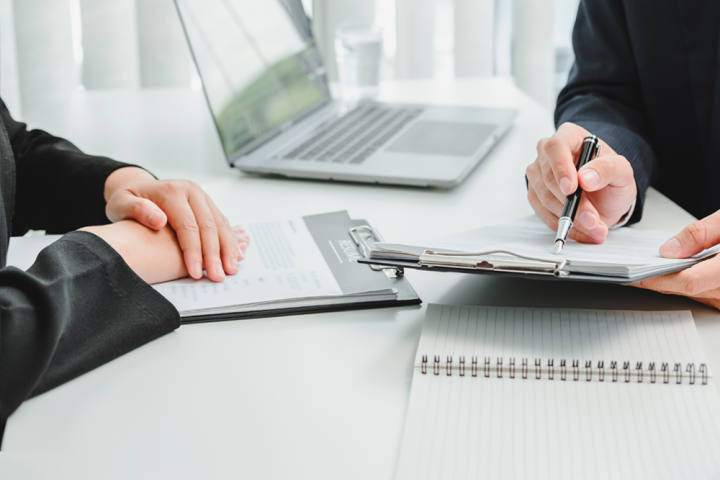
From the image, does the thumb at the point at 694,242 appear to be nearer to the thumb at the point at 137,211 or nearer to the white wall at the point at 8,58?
the thumb at the point at 137,211

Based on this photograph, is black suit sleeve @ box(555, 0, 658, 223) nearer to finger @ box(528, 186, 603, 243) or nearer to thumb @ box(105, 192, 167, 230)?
finger @ box(528, 186, 603, 243)

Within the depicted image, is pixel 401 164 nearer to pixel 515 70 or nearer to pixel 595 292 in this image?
pixel 595 292

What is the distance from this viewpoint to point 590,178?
24.2 inches

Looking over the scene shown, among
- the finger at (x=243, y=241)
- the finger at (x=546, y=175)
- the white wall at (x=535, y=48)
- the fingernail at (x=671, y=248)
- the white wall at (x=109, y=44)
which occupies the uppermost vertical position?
the white wall at (x=535, y=48)

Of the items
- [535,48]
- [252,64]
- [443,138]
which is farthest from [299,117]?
[535,48]

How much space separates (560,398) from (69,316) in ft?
1.09

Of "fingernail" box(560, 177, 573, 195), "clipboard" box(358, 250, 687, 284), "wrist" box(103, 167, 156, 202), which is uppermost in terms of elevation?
"fingernail" box(560, 177, 573, 195)

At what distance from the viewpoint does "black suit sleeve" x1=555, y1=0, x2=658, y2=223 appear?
921 millimetres

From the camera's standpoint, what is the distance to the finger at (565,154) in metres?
0.62

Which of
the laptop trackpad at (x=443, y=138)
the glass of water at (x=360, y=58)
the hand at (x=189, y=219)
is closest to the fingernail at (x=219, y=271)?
the hand at (x=189, y=219)

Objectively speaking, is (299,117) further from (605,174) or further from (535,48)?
(535,48)

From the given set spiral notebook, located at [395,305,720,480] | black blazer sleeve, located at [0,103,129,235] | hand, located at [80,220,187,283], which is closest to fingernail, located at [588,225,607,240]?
spiral notebook, located at [395,305,720,480]

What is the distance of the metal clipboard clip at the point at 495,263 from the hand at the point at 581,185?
0.15 meters

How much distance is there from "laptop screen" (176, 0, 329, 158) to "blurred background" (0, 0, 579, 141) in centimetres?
37
